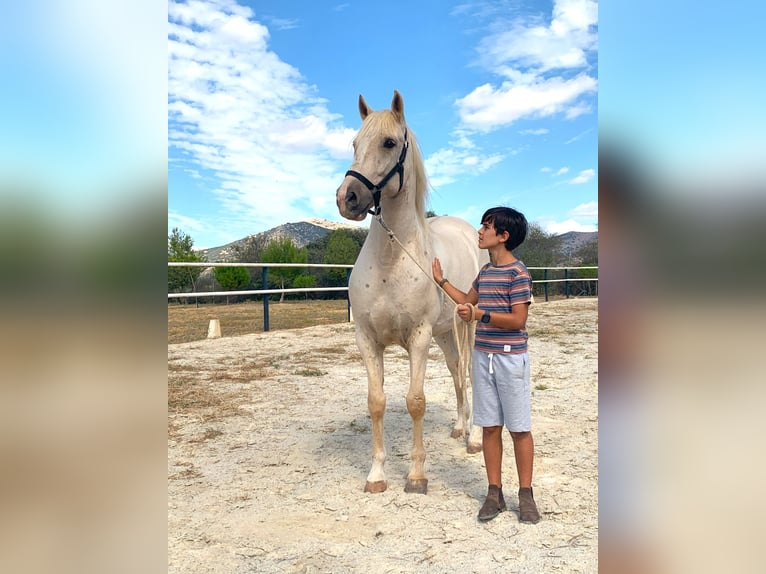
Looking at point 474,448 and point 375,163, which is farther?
point 474,448

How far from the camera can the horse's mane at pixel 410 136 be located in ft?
8.27

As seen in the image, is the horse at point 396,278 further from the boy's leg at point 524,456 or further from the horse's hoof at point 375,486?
the boy's leg at point 524,456

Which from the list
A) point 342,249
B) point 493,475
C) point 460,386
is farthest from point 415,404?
point 342,249

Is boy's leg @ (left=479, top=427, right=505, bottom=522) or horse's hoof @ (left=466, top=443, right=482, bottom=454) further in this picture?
horse's hoof @ (left=466, top=443, right=482, bottom=454)

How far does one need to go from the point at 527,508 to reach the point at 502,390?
1.92ft

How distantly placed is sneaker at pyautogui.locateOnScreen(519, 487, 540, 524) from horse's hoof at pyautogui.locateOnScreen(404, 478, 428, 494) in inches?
22.7

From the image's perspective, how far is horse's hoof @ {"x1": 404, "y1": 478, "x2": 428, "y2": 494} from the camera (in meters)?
2.69

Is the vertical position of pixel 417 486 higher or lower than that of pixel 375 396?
lower

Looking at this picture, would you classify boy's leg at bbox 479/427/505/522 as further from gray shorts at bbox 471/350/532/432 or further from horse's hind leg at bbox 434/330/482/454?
horse's hind leg at bbox 434/330/482/454

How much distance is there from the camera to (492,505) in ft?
7.73

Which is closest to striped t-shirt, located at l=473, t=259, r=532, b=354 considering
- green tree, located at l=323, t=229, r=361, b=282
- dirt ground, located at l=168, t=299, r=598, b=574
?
dirt ground, located at l=168, t=299, r=598, b=574
